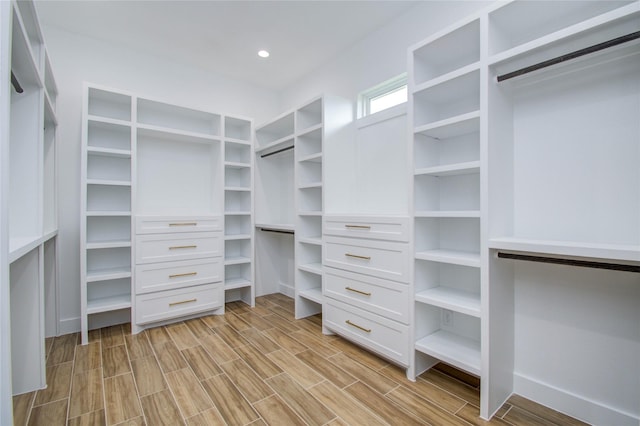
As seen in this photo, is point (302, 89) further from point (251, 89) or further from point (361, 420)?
point (361, 420)

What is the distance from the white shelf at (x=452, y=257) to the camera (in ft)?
5.58

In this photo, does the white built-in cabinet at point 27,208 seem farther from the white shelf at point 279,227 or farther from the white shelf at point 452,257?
the white shelf at point 452,257

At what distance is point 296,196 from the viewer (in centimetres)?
310

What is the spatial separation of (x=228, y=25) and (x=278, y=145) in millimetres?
1259

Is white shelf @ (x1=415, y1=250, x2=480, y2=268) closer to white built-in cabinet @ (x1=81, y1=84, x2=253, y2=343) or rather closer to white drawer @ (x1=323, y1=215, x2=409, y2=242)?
white drawer @ (x1=323, y1=215, x2=409, y2=242)

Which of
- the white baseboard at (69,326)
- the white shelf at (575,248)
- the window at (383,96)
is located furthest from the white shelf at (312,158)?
the white baseboard at (69,326)

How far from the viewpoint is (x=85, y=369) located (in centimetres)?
212

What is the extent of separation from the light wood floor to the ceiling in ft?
9.35

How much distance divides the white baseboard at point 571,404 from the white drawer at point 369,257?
35.6 inches

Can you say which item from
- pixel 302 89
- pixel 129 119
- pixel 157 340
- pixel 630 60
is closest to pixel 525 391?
pixel 630 60

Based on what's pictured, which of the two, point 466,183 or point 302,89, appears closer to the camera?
point 466,183

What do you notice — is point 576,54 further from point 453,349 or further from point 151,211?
point 151,211

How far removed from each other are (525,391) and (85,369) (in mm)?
2932

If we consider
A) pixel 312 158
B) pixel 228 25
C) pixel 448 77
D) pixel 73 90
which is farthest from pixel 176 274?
pixel 448 77
